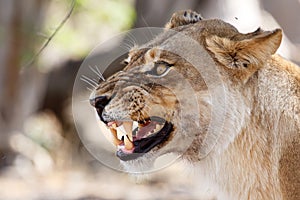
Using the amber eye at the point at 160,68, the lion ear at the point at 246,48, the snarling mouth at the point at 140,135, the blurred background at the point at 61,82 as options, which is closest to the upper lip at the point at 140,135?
the snarling mouth at the point at 140,135

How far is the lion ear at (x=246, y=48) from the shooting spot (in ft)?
10.3

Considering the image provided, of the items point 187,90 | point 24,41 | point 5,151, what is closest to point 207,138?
point 187,90

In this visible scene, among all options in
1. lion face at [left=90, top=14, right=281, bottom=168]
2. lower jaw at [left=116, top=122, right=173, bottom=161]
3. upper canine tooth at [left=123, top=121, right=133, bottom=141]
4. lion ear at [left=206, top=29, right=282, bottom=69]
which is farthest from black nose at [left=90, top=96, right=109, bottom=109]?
lion ear at [left=206, top=29, right=282, bottom=69]

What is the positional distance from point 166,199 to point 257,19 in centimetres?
215

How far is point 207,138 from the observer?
10.8 ft

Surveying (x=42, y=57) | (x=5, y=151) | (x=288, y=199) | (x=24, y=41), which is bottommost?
(x=5, y=151)

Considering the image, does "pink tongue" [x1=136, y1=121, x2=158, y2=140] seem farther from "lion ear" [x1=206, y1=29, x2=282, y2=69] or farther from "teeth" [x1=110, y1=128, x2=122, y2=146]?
"lion ear" [x1=206, y1=29, x2=282, y2=69]

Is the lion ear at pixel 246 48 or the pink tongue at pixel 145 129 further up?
the lion ear at pixel 246 48

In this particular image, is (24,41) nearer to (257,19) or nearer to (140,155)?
(257,19)

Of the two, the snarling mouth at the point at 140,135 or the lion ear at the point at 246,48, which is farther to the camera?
the snarling mouth at the point at 140,135

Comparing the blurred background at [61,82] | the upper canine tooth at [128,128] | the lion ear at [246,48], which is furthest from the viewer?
the blurred background at [61,82]

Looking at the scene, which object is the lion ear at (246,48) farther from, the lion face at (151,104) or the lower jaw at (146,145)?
the lower jaw at (146,145)

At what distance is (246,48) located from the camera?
3.18m

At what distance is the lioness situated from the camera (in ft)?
10.6
